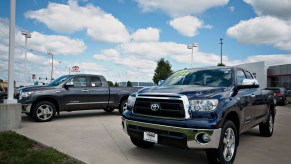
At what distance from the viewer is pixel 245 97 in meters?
5.46

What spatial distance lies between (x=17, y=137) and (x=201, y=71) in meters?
4.39

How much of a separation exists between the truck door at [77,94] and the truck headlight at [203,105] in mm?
6596

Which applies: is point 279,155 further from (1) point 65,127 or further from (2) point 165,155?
(1) point 65,127

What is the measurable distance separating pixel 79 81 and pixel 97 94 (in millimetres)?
843

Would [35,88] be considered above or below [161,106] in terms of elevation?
above

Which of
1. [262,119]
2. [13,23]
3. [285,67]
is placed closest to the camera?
[262,119]

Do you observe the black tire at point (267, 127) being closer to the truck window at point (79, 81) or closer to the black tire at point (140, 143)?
the black tire at point (140, 143)

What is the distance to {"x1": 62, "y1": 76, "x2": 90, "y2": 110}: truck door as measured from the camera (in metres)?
9.94

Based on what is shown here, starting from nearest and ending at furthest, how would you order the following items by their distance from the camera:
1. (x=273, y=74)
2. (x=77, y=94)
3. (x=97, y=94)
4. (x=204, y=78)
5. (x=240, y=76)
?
(x=204, y=78) → (x=240, y=76) → (x=77, y=94) → (x=97, y=94) → (x=273, y=74)

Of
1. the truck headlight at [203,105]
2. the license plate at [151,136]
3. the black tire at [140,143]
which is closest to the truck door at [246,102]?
the truck headlight at [203,105]

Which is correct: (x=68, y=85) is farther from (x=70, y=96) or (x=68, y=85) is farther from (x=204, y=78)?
(x=204, y=78)

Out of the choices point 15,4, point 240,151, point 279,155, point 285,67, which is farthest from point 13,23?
point 285,67

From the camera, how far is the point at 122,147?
19.2 ft

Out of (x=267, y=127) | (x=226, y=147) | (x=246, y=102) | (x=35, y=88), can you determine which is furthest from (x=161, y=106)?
(x=35, y=88)
